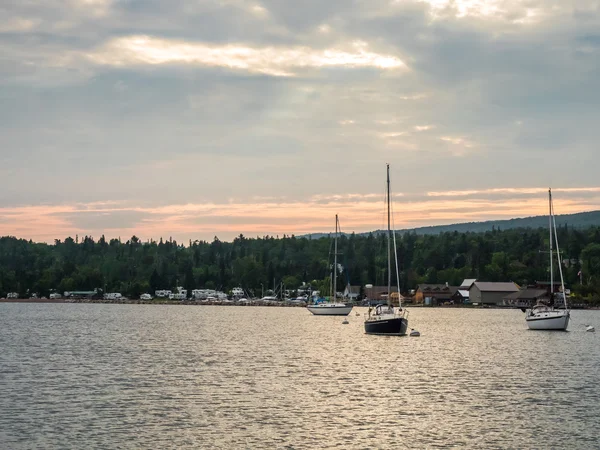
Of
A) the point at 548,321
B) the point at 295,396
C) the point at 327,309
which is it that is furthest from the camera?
the point at 327,309

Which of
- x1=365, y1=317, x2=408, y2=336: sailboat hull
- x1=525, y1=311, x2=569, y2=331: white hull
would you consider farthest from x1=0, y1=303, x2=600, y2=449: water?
x1=525, y1=311, x2=569, y2=331: white hull

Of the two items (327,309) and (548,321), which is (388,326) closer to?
(548,321)

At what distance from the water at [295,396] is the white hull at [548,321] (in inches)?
1311

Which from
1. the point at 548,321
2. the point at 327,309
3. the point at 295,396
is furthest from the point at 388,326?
the point at 327,309

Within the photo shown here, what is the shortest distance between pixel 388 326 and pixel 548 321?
34.4m

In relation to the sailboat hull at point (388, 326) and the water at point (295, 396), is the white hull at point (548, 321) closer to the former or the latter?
the sailboat hull at point (388, 326)

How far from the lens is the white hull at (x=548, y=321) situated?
4928 inches

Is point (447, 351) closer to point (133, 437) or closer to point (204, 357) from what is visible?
point (204, 357)

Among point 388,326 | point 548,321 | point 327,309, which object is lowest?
point 548,321

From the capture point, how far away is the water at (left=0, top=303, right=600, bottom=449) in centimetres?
3847

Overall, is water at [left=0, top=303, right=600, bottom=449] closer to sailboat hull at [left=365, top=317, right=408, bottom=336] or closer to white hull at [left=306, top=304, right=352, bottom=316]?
sailboat hull at [left=365, top=317, right=408, bottom=336]

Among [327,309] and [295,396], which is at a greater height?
[327,309]

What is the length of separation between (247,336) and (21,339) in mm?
30114

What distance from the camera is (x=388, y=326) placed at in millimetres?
106250
